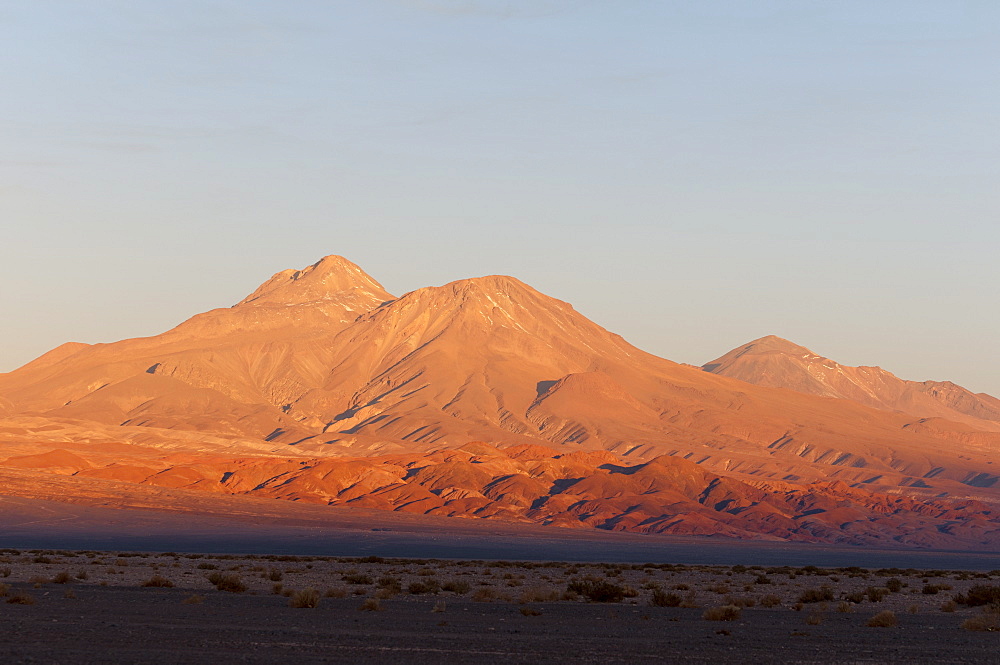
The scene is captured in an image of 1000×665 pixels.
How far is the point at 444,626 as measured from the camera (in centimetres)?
1997

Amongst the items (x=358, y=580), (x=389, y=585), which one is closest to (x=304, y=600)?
(x=389, y=585)

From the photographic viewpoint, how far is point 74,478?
12294 cm

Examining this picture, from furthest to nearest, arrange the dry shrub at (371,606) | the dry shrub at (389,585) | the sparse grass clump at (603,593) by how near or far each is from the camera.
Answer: the dry shrub at (389,585), the sparse grass clump at (603,593), the dry shrub at (371,606)

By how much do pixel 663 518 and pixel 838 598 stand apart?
338 feet

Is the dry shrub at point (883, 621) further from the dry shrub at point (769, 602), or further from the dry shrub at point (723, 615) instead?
the dry shrub at point (769, 602)

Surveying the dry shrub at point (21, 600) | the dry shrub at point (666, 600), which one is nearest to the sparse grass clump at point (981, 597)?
the dry shrub at point (666, 600)

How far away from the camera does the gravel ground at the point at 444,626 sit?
16.1m

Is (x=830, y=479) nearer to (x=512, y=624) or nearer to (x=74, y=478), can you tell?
(x=74, y=478)

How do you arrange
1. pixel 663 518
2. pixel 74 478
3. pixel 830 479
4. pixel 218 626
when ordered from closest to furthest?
pixel 218 626
pixel 74 478
pixel 663 518
pixel 830 479

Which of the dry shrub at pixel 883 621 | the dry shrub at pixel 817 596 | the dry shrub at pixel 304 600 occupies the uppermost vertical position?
the dry shrub at pixel 304 600

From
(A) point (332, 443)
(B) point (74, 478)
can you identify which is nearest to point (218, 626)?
(B) point (74, 478)

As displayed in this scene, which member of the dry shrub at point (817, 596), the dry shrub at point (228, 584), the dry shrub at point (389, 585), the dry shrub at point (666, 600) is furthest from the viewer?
the dry shrub at point (817, 596)

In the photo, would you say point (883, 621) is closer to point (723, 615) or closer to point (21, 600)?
point (723, 615)

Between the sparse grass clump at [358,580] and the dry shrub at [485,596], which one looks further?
the sparse grass clump at [358,580]
